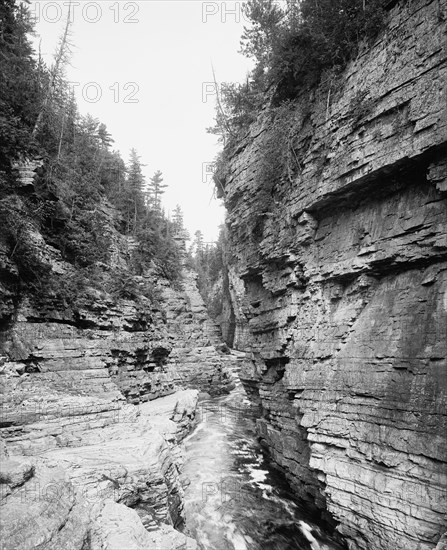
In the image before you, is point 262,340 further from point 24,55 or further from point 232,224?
point 24,55

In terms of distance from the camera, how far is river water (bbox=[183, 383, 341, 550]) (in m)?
9.23

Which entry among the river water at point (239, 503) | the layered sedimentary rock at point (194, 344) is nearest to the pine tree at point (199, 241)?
the layered sedimentary rock at point (194, 344)

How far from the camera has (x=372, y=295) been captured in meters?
9.79

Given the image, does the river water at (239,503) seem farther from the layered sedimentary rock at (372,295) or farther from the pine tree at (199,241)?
the pine tree at (199,241)

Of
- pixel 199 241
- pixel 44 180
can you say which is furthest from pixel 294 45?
pixel 199 241

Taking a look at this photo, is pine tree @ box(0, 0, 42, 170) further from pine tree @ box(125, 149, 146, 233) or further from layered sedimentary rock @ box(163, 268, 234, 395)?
layered sedimentary rock @ box(163, 268, 234, 395)

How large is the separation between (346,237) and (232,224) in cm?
896

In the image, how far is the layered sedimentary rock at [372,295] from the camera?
7516 mm

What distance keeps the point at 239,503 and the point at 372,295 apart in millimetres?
8592

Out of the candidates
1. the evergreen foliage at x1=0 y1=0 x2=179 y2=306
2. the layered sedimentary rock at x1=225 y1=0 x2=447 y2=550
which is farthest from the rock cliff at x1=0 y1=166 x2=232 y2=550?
the layered sedimentary rock at x1=225 y1=0 x2=447 y2=550

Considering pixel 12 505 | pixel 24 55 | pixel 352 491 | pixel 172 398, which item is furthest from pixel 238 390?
pixel 24 55

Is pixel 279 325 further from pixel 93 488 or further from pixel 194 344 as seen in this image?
pixel 194 344

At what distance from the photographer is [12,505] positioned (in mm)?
4184

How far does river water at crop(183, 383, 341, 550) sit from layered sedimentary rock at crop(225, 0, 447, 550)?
872mm
